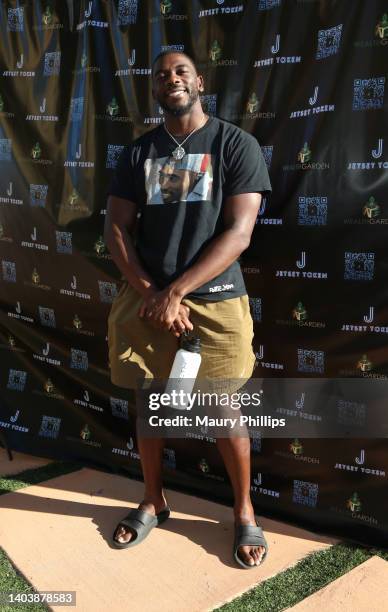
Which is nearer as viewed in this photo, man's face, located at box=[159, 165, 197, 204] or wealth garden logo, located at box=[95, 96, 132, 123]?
man's face, located at box=[159, 165, 197, 204]

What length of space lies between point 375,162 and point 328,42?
0.59 m

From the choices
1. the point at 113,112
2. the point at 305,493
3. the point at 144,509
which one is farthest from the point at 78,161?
the point at 305,493

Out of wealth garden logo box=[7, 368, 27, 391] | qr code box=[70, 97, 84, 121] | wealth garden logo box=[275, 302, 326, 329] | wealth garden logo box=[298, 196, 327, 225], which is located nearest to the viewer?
wealth garden logo box=[298, 196, 327, 225]

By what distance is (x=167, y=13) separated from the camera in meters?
2.93

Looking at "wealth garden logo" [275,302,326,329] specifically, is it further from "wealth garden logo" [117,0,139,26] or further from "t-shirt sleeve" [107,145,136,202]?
"wealth garden logo" [117,0,139,26]

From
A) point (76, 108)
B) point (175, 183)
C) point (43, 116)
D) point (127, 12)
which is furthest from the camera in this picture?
point (43, 116)

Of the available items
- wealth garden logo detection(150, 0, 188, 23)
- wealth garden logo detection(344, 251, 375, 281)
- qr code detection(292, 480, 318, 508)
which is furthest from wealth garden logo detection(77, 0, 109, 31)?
qr code detection(292, 480, 318, 508)

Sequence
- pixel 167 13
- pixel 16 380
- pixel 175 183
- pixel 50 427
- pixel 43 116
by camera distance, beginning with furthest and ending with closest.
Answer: pixel 16 380 < pixel 50 427 < pixel 43 116 < pixel 167 13 < pixel 175 183

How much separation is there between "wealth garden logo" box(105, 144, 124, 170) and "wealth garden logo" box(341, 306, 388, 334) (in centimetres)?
157

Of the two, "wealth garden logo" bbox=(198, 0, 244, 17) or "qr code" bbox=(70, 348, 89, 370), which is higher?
"wealth garden logo" bbox=(198, 0, 244, 17)

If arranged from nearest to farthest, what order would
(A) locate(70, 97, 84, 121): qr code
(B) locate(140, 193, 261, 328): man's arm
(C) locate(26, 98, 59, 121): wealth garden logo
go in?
(B) locate(140, 193, 261, 328): man's arm
(A) locate(70, 97, 84, 121): qr code
(C) locate(26, 98, 59, 121): wealth garden logo

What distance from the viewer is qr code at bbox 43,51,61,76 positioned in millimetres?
3295

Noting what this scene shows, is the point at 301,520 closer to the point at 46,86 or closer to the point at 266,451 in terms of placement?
the point at 266,451

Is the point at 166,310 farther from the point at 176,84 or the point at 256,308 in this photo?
the point at 176,84
